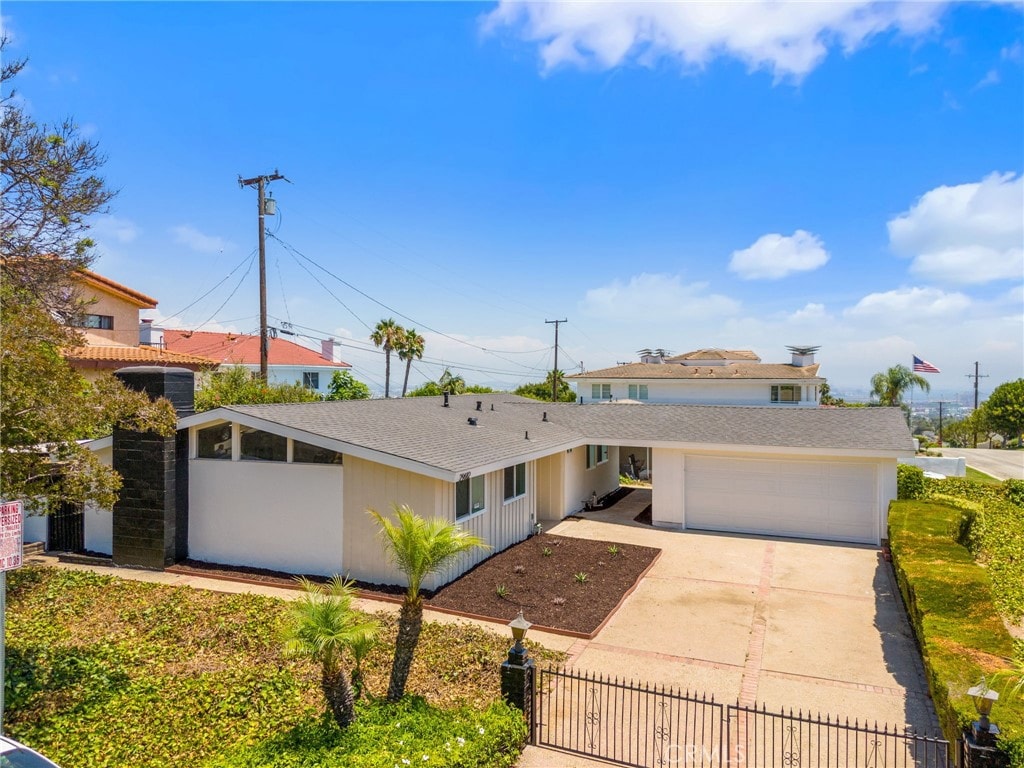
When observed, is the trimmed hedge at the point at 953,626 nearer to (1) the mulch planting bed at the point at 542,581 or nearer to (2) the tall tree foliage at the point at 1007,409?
(1) the mulch planting bed at the point at 542,581

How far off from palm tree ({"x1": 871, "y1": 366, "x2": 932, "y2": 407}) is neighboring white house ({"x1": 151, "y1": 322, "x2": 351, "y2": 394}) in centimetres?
5387

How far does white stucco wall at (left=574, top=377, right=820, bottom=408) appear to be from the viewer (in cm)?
4119

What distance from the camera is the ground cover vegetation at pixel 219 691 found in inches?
230

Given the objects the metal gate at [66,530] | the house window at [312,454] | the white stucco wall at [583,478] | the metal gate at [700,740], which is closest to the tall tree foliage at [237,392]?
the metal gate at [66,530]

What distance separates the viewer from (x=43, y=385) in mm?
7586

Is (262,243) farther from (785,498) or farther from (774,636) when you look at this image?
(774,636)

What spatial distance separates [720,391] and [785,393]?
4.35m

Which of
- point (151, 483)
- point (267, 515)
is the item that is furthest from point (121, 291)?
point (267, 515)

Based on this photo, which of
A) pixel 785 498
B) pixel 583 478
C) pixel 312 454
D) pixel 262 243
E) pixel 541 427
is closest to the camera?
pixel 312 454

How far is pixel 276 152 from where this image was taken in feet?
73.0

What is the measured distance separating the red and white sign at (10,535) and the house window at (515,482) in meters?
9.83

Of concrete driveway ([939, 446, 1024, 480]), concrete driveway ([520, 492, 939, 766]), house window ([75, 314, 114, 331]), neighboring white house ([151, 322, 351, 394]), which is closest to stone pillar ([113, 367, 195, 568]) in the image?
concrete driveway ([520, 492, 939, 766])

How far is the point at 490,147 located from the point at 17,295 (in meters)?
13.6

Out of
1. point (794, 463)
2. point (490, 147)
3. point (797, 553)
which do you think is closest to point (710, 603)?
point (797, 553)
